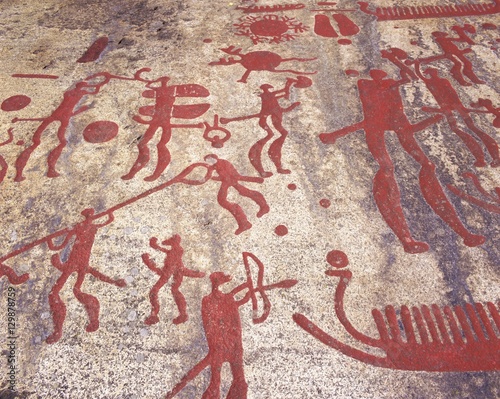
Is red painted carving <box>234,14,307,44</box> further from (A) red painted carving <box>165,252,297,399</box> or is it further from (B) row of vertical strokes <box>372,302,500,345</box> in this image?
(B) row of vertical strokes <box>372,302,500,345</box>

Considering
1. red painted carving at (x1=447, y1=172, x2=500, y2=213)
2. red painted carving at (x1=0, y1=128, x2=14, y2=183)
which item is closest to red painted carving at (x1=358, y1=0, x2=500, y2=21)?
red painted carving at (x1=447, y1=172, x2=500, y2=213)

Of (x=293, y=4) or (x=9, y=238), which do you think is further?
(x=293, y=4)

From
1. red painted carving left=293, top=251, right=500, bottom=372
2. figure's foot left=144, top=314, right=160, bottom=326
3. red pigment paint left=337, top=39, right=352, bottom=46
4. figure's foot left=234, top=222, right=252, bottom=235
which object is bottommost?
red painted carving left=293, top=251, right=500, bottom=372

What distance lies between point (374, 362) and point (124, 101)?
4.52 ft

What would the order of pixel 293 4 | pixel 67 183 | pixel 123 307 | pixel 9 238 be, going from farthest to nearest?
pixel 293 4, pixel 67 183, pixel 9 238, pixel 123 307

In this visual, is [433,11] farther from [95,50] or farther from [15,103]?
[15,103]

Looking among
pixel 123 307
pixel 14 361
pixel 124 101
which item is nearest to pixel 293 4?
pixel 124 101

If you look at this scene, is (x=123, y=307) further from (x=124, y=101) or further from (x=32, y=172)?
(x=124, y=101)

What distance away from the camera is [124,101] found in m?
1.95

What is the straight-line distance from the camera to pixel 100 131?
1.83m

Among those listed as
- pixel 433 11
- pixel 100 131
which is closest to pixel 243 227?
pixel 100 131

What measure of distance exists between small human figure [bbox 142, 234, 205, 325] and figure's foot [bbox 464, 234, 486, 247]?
799 mm

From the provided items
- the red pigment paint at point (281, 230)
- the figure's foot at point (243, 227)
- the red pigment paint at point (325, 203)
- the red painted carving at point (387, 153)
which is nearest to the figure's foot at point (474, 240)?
the red painted carving at point (387, 153)

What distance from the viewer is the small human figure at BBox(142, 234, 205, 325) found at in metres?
1.31
